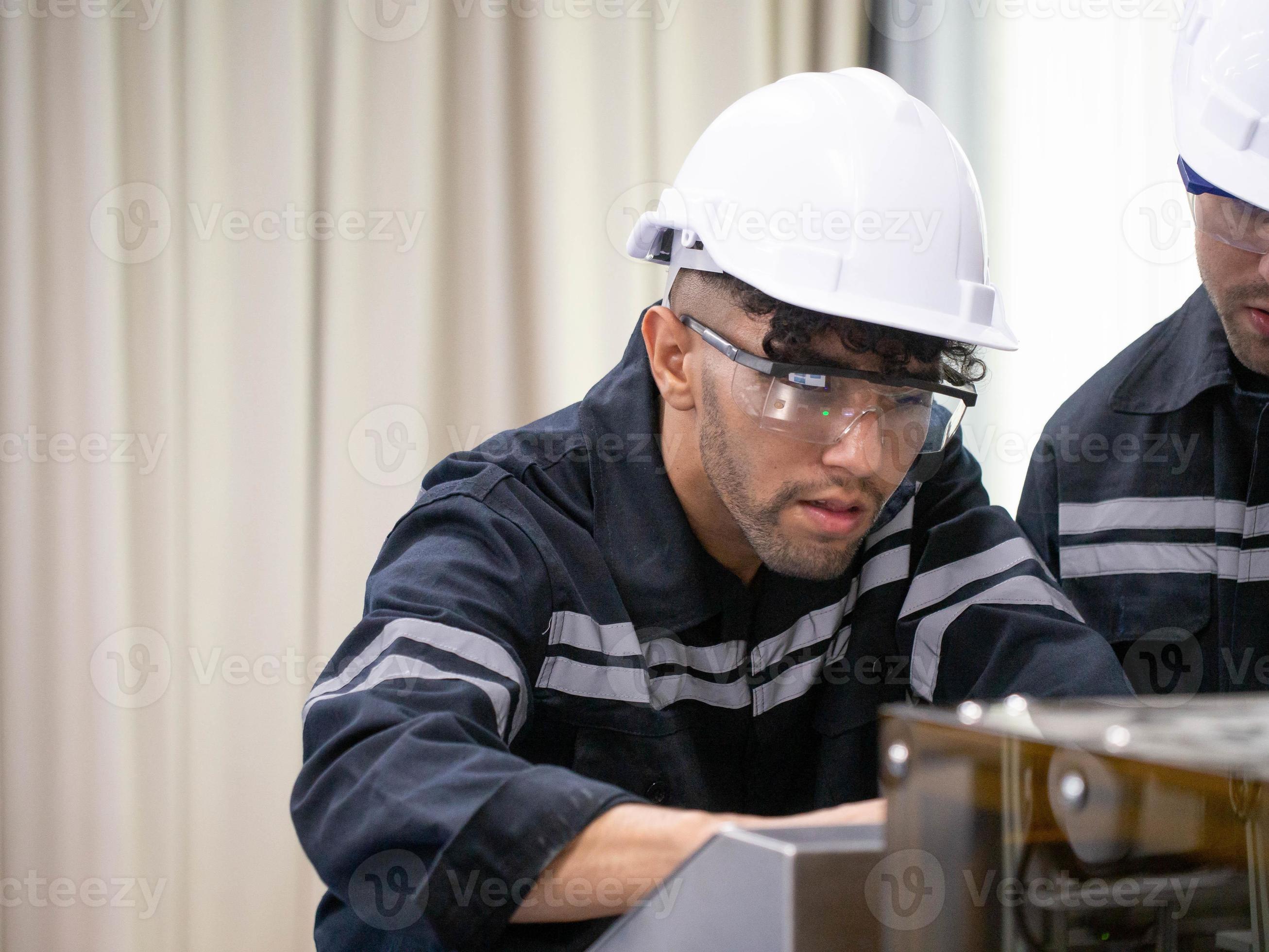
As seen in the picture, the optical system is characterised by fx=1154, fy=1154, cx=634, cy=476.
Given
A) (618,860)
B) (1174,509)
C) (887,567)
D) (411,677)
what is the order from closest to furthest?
(618,860) < (411,677) < (887,567) < (1174,509)

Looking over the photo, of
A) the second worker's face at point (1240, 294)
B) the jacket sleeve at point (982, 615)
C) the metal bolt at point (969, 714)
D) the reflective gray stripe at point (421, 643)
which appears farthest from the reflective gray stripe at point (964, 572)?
the metal bolt at point (969, 714)

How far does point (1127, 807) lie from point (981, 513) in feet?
2.76

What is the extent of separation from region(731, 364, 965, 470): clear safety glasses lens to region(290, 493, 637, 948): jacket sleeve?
1.00 ft

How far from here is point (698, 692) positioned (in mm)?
1287

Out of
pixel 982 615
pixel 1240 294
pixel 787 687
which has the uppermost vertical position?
pixel 1240 294

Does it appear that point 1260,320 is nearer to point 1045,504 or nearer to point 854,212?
point 1045,504

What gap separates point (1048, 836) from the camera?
558 mm

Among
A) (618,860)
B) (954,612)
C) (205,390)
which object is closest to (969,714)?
(618,860)

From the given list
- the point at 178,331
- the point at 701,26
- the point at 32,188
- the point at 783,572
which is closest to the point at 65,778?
the point at 178,331

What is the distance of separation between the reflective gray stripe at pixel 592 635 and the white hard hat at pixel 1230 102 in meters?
0.80

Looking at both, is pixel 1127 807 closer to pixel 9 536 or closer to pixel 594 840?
pixel 594 840

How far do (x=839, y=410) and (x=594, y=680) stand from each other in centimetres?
37

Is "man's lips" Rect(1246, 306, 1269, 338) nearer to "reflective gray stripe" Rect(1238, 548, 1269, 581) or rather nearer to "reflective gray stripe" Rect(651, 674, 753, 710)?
"reflective gray stripe" Rect(1238, 548, 1269, 581)

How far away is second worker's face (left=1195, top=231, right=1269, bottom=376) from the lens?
126cm
